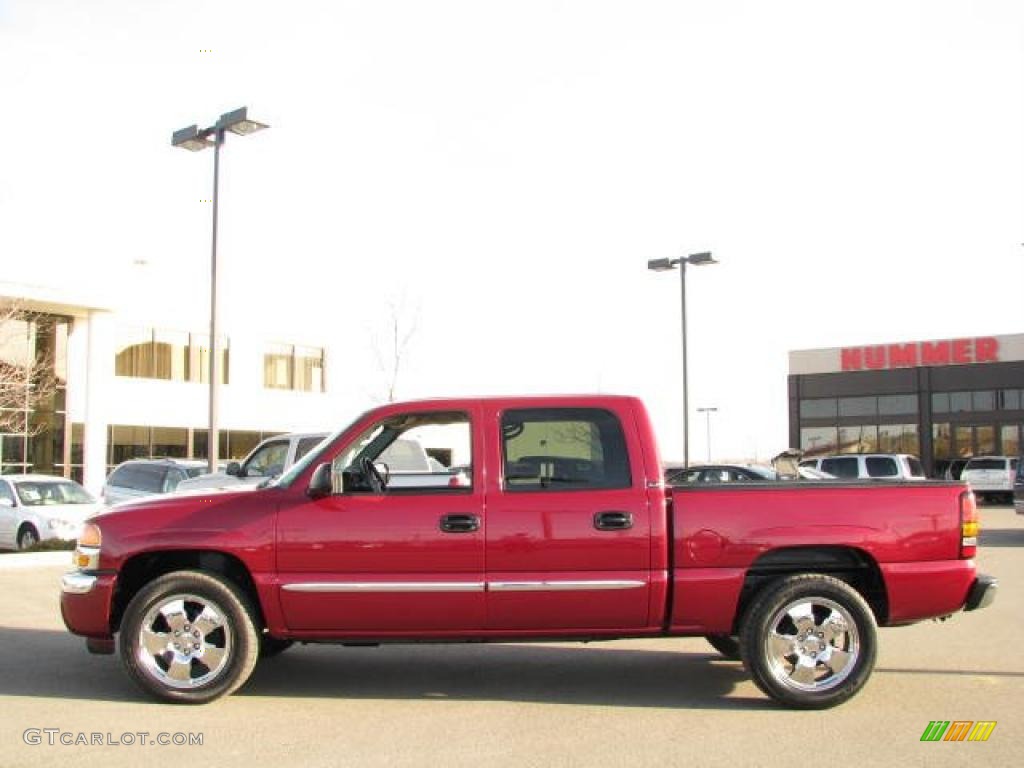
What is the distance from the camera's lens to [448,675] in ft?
26.1

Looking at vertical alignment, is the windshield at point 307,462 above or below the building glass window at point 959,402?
below

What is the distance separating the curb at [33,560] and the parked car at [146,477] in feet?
11.8

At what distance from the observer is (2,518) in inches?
754

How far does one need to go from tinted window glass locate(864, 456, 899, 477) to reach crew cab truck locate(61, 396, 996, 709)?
2380 centimetres

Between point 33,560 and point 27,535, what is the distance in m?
3.28

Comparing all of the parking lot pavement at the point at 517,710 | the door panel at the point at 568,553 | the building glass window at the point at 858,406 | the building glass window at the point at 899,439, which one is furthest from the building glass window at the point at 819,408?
the door panel at the point at 568,553

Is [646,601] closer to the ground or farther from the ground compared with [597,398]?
closer to the ground

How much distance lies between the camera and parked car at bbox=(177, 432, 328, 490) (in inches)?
594

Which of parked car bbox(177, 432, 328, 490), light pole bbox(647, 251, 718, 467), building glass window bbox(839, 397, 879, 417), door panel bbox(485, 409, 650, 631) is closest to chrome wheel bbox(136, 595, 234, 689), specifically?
door panel bbox(485, 409, 650, 631)

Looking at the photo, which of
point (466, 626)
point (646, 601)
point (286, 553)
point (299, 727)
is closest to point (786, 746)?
point (646, 601)

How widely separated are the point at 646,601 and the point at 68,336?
34.8m

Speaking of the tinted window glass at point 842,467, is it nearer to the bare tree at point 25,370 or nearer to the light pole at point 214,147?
the light pole at point 214,147

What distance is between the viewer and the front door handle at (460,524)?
6.79 metres

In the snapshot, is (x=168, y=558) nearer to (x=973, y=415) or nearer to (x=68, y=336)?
(x=68, y=336)
